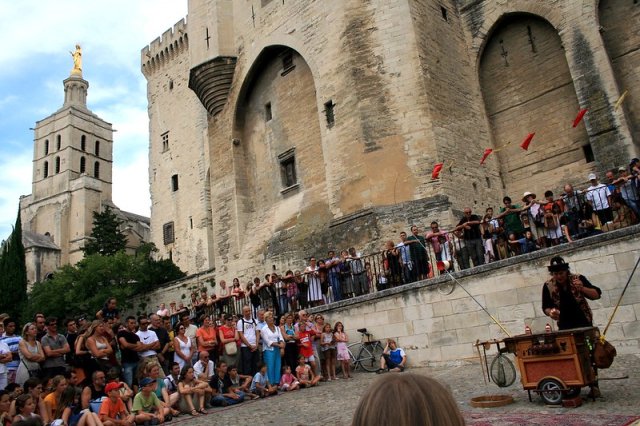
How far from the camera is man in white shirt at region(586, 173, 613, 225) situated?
9.79 metres

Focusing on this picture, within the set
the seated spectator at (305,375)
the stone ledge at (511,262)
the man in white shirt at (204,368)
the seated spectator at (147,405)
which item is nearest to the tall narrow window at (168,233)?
the stone ledge at (511,262)

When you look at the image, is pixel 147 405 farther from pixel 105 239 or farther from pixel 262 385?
pixel 105 239

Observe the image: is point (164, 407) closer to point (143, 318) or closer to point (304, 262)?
point (143, 318)

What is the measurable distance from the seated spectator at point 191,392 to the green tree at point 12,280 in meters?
29.3

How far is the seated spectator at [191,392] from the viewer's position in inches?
313

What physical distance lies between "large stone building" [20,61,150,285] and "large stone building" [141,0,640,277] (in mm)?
28214

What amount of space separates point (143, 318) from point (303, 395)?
116 inches

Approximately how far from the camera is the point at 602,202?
387 inches

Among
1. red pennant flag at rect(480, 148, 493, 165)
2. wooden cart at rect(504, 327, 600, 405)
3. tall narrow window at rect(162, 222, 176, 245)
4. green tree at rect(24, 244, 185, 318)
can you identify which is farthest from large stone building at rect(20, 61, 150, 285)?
wooden cart at rect(504, 327, 600, 405)

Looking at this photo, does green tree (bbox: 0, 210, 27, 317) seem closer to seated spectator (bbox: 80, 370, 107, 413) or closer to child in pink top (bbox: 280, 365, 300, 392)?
child in pink top (bbox: 280, 365, 300, 392)

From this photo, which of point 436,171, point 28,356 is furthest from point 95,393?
point 436,171

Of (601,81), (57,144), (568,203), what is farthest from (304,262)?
(57,144)

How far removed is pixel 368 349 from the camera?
442 inches

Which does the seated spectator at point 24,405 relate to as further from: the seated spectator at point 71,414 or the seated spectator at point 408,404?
the seated spectator at point 408,404
